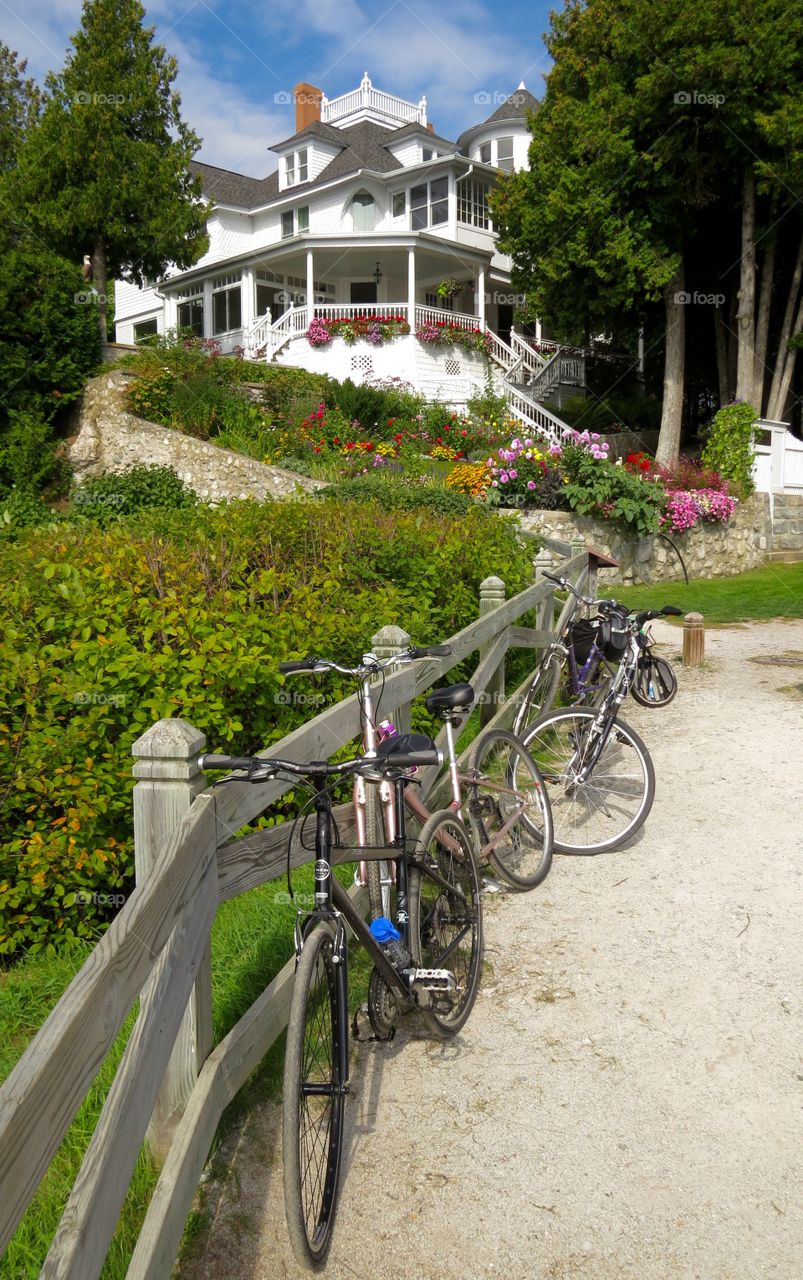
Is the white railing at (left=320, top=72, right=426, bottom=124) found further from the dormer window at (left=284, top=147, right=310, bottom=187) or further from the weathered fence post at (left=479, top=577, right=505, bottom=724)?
the weathered fence post at (left=479, top=577, right=505, bottom=724)

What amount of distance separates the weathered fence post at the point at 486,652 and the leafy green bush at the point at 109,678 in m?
0.70

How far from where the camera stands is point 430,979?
3342mm

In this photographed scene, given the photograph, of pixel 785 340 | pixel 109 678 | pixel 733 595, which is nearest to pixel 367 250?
pixel 785 340

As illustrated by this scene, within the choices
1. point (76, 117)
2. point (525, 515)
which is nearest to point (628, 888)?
point (525, 515)

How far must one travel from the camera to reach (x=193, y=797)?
96.1 inches

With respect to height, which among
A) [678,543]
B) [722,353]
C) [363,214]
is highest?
[363,214]

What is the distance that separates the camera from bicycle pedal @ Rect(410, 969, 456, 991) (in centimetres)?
333

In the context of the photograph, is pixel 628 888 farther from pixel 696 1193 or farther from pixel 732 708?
pixel 732 708

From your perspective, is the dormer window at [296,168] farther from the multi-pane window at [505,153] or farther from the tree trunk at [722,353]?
the tree trunk at [722,353]

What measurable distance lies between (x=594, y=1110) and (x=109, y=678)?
2.53 m

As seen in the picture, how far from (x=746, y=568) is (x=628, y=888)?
14191 millimetres

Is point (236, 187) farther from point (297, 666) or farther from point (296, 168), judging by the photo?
point (297, 666)

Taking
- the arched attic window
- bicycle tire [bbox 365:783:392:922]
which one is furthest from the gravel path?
the arched attic window

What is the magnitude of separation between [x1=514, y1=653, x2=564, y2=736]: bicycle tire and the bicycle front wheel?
0.88m
